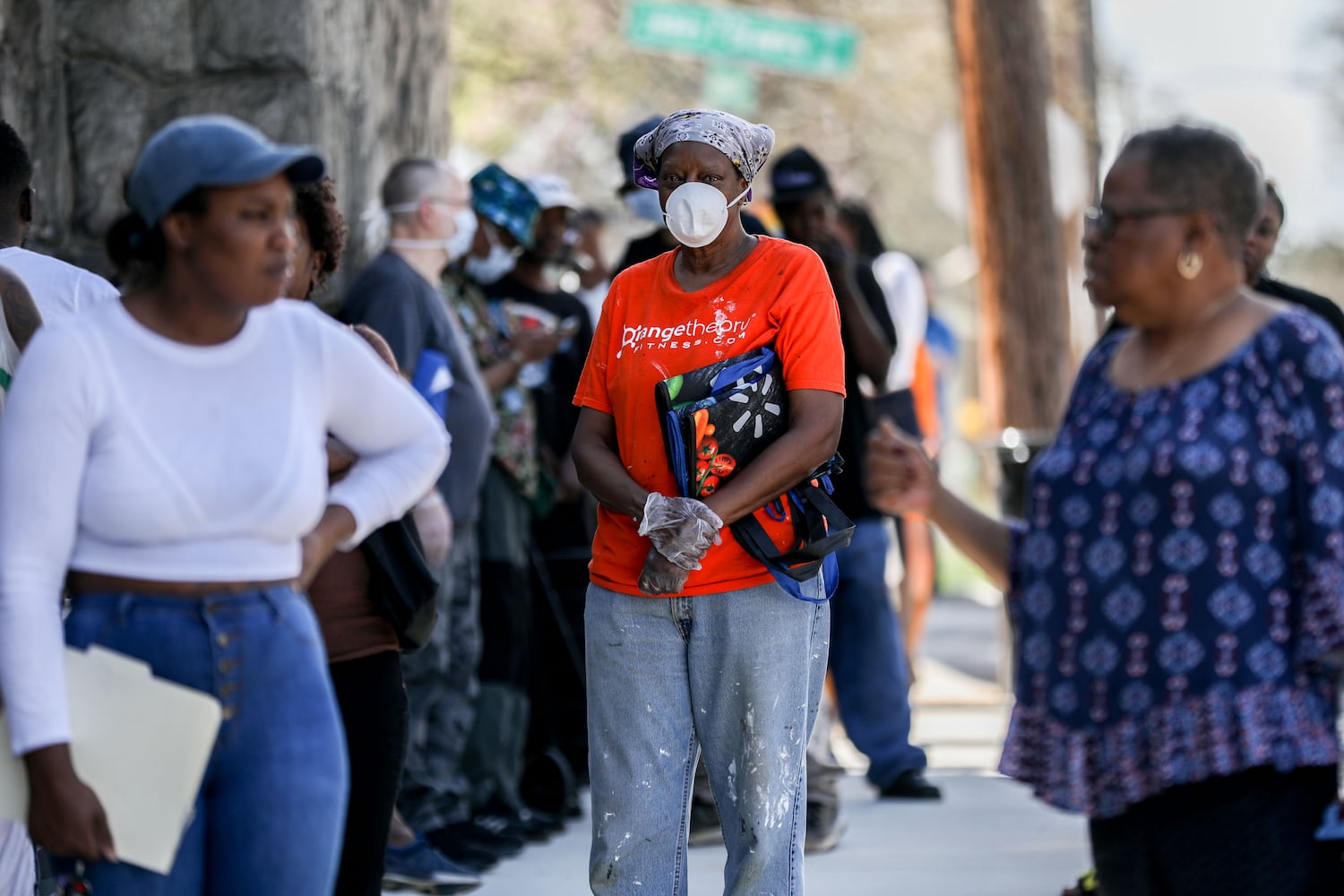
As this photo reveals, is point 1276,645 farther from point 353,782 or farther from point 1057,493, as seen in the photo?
point 353,782

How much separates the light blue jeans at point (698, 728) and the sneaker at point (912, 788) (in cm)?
306

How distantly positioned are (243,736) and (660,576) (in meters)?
1.15

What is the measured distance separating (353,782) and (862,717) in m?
3.41

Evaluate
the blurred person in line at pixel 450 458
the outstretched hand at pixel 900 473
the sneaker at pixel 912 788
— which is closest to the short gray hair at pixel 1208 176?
the outstretched hand at pixel 900 473

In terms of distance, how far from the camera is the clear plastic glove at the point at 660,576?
12.0 feet

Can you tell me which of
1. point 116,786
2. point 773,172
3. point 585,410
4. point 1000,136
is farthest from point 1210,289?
point 1000,136

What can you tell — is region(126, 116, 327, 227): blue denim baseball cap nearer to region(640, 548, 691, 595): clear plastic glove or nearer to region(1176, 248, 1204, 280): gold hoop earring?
region(640, 548, 691, 595): clear plastic glove

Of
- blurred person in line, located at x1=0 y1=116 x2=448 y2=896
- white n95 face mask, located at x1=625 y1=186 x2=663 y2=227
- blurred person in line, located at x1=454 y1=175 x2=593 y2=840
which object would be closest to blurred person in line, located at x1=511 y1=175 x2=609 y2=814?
blurred person in line, located at x1=454 y1=175 x2=593 y2=840

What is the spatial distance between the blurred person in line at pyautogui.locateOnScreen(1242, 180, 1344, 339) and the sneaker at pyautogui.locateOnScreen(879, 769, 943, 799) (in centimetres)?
271

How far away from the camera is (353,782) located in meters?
3.66

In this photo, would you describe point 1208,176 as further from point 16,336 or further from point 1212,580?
point 16,336

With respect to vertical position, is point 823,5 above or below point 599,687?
above

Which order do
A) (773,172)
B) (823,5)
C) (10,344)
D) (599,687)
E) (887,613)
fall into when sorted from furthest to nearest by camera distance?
(823,5) → (887,613) → (773,172) → (599,687) → (10,344)

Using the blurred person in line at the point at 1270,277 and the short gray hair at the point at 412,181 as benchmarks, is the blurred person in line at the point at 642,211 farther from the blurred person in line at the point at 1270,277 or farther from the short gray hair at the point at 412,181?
the blurred person in line at the point at 1270,277
